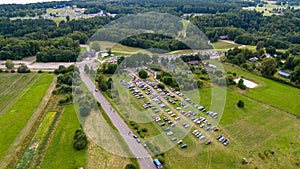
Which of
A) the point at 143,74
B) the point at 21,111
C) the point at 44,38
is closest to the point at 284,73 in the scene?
the point at 143,74

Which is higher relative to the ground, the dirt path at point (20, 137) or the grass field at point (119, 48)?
the grass field at point (119, 48)

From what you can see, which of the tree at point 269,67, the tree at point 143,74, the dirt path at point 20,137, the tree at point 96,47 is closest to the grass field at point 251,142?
the tree at point 269,67

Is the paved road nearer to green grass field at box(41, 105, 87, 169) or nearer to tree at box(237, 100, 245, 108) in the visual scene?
green grass field at box(41, 105, 87, 169)

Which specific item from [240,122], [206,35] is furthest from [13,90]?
[206,35]

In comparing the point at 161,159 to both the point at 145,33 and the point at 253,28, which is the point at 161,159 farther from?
the point at 253,28

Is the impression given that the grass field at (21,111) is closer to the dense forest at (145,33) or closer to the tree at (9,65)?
the tree at (9,65)

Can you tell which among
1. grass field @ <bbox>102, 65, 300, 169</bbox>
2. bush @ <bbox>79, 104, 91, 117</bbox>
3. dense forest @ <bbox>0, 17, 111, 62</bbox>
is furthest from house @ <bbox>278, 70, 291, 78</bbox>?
dense forest @ <bbox>0, 17, 111, 62</bbox>
